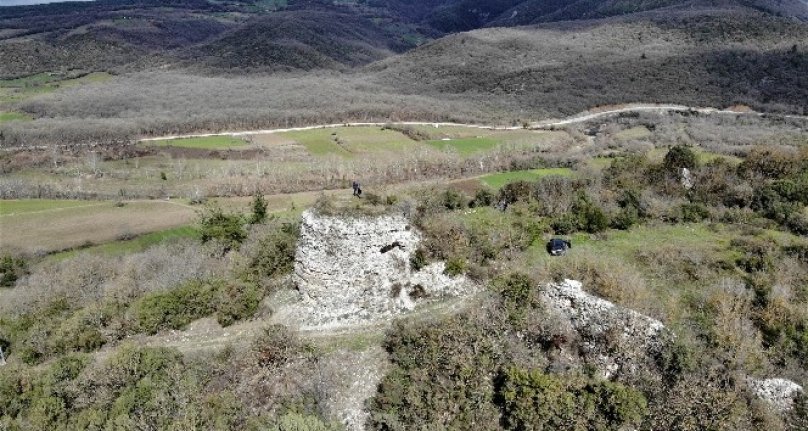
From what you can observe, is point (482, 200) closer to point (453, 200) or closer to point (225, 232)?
point (453, 200)

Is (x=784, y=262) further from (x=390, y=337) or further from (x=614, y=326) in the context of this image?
(x=390, y=337)

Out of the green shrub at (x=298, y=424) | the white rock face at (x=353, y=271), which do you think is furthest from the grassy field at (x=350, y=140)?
the green shrub at (x=298, y=424)

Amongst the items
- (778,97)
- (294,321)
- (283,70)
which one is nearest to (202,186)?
(294,321)

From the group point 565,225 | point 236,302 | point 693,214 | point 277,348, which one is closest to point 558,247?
point 565,225

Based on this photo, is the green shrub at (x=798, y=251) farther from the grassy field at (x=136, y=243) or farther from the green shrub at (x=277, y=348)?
the grassy field at (x=136, y=243)

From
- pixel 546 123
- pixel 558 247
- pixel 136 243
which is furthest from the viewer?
pixel 546 123

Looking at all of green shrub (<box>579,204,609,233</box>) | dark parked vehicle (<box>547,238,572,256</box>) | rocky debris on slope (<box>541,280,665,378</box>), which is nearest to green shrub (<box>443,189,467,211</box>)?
green shrub (<box>579,204,609,233</box>)
